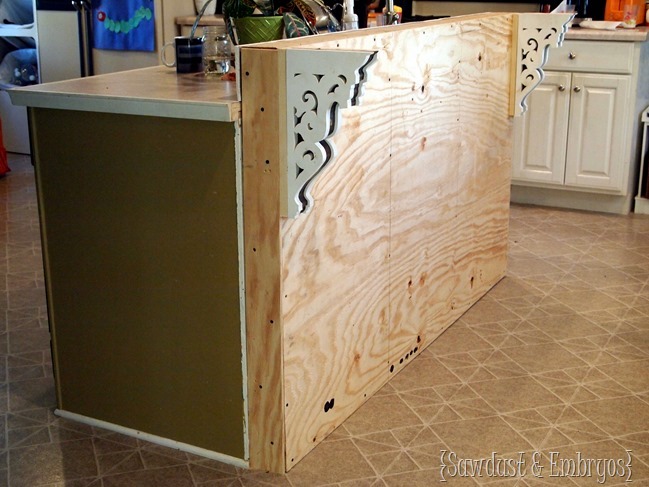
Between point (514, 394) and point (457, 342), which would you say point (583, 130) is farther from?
point (514, 394)

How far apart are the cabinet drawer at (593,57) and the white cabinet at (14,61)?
3.41 metres

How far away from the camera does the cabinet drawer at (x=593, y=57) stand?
448 cm

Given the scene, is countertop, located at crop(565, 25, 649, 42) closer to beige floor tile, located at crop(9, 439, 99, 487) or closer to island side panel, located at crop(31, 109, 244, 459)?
island side panel, located at crop(31, 109, 244, 459)

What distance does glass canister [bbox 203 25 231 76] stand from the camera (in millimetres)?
2684

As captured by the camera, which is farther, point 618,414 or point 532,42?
point 532,42

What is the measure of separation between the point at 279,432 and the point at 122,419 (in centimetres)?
51

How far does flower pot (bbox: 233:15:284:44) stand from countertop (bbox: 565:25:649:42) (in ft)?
8.21

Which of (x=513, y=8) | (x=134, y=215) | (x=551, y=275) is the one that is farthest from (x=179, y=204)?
(x=513, y=8)

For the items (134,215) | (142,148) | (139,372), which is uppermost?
(142,148)

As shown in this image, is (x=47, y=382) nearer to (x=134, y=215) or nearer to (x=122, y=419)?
(x=122, y=419)

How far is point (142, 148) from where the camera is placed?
2.25 metres

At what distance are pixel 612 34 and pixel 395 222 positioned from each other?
91.2 inches

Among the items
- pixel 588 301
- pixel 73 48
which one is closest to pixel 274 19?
pixel 588 301

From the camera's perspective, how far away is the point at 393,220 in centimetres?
274
